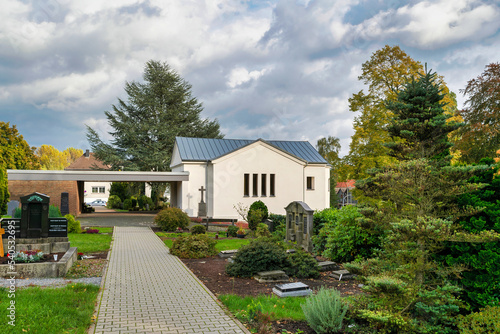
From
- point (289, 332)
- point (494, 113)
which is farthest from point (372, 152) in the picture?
point (289, 332)

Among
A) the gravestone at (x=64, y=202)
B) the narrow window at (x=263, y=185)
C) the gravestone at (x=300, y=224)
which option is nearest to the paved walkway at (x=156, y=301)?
the gravestone at (x=300, y=224)

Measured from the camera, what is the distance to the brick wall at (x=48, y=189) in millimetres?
27250

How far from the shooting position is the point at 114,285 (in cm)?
915

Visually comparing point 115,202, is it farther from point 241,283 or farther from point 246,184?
point 241,283

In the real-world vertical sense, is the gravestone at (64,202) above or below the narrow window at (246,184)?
below

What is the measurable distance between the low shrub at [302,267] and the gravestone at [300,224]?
13.0ft

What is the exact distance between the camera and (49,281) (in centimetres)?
945

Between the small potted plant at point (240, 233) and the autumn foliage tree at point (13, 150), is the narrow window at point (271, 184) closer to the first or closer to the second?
the small potted plant at point (240, 233)

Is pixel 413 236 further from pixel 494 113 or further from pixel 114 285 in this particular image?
pixel 494 113

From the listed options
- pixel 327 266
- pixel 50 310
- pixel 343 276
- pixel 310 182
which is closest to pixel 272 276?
pixel 343 276

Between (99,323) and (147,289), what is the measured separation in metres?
2.41

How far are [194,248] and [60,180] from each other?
19.3 metres

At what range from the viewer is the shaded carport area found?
27.3m

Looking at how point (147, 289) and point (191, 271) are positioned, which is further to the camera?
point (191, 271)
